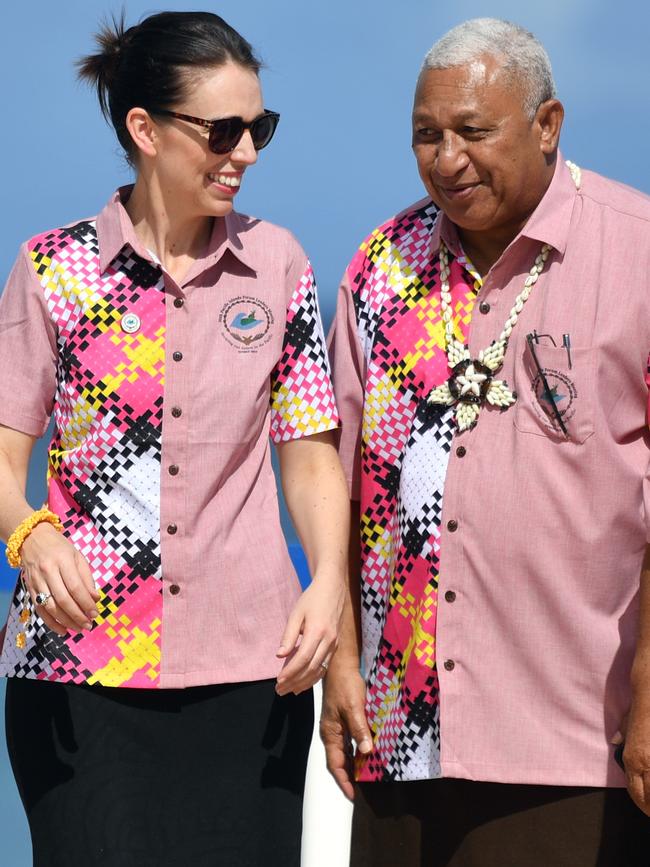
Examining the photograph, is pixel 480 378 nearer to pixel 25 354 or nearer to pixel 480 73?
pixel 480 73

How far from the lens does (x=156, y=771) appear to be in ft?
7.65

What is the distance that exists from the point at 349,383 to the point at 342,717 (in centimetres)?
54

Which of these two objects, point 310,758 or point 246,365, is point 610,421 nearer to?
point 246,365

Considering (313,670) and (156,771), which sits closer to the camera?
(313,670)

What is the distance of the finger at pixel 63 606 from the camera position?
203 cm

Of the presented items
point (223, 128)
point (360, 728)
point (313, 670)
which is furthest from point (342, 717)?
point (223, 128)

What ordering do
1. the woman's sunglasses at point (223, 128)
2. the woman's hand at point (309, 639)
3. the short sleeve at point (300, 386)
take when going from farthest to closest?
the short sleeve at point (300, 386)
the woman's sunglasses at point (223, 128)
the woman's hand at point (309, 639)

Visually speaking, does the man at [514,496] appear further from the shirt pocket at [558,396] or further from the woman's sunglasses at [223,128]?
→ the woman's sunglasses at [223,128]

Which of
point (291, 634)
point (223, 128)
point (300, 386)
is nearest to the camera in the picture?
point (291, 634)

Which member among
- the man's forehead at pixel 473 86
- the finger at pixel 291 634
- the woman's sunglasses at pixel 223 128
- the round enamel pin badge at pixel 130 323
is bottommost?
the finger at pixel 291 634

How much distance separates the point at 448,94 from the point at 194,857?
1.24 m

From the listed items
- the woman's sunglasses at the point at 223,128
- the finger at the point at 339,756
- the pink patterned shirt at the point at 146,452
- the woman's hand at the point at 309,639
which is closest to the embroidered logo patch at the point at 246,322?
the pink patterned shirt at the point at 146,452

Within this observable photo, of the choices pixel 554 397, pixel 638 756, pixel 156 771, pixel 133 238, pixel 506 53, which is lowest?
pixel 156 771

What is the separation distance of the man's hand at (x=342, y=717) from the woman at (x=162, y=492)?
0.09 meters
